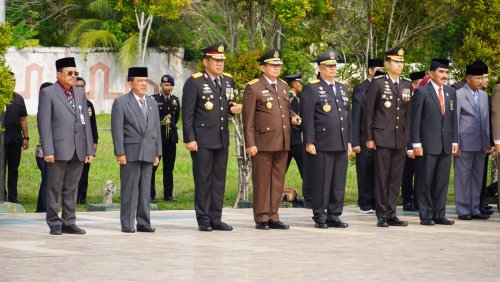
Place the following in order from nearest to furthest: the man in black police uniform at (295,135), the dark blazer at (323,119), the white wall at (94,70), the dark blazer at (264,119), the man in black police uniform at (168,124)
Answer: the dark blazer at (264,119), the dark blazer at (323,119), the man in black police uniform at (295,135), the man in black police uniform at (168,124), the white wall at (94,70)

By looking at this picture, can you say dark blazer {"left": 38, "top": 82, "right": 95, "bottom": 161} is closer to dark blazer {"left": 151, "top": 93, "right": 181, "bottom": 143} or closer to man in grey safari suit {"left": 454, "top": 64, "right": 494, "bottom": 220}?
man in grey safari suit {"left": 454, "top": 64, "right": 494, "bottom": 220}

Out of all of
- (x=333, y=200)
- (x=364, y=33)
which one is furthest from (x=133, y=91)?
(x=364, y=33)

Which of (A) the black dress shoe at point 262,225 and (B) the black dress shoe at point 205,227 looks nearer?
(B) the black dress shoe at point 205,227

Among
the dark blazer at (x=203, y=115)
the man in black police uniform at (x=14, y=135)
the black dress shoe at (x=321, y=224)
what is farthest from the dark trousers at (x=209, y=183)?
the man in black police uniform at (x=14, y=135)

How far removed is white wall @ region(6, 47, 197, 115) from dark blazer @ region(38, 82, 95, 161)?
1234 inches

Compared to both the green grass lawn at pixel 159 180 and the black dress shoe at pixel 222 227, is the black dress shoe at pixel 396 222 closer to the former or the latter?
the black dress shoe at pixel 222 227

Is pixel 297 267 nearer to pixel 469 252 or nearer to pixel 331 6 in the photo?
pixel 469 252

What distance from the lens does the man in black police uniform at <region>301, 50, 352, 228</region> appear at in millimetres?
15258

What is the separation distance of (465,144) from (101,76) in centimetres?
3196

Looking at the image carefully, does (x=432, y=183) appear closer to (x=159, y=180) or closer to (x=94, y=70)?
(x=159, y=180)

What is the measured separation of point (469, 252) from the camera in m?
12.8

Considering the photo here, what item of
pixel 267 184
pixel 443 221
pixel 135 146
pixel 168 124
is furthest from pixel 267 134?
pixel 168 124

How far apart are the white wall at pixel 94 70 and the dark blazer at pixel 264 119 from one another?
3108 cm

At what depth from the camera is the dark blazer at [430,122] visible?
16016mm
